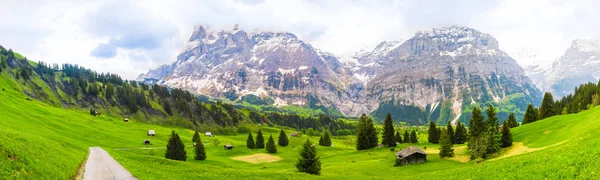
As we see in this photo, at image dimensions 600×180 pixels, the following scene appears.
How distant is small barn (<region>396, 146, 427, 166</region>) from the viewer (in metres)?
80.6

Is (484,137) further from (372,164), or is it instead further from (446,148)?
(372,164)

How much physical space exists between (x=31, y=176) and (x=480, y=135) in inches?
3104

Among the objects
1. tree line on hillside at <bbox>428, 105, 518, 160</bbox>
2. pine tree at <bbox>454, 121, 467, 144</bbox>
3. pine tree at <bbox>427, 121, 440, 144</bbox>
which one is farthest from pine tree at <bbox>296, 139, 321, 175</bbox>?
pine tree at <bbox>427, 121, 440, 144</bbox>

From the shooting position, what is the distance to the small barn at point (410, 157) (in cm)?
8056

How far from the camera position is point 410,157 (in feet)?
268

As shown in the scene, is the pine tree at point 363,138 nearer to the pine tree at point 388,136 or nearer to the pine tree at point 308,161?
the pine tree at point 388,136

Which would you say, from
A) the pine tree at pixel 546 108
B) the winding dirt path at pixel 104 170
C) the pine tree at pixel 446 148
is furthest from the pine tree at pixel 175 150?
the pine tree at pixel 546 108

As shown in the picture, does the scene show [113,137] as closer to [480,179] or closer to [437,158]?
[437,158]

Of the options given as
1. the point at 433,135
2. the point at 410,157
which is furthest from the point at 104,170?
the point at 433,135

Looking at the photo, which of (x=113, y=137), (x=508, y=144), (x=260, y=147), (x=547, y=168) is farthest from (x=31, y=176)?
(x=260, y=147)

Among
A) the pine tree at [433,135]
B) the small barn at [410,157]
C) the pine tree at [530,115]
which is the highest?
the pine tree at [530,115]

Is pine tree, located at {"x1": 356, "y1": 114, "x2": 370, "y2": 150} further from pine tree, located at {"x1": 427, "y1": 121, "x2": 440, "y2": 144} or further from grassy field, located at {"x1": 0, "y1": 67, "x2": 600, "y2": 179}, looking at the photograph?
pine tree, located at {"x1": 427, "y1": 121, "x2": 440, "y2": 144}

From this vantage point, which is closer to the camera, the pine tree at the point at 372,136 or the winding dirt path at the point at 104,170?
the winding dirt path at the point at 104,170

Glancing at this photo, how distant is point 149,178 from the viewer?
124ft
